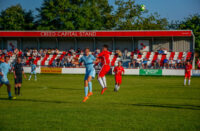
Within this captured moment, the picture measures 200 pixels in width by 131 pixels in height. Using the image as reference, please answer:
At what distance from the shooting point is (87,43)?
49.8 metres

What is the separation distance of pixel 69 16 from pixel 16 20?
1344 centimetres

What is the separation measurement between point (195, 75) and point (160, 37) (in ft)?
37.7

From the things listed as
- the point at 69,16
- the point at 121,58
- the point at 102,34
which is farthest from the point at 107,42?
the point at 69,16

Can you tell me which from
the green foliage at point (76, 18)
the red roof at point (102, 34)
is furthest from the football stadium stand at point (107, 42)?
the green foliage at point (76, 18)

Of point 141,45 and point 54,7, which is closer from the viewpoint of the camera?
point 141,45

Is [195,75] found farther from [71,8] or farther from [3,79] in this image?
[71,8]

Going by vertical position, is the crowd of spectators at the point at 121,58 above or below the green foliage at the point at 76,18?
below

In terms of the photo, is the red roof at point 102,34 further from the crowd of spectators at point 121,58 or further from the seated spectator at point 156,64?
the seated spectator at point 156,64

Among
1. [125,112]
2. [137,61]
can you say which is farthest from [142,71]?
[125,112]

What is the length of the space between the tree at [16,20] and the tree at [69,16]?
315 cm

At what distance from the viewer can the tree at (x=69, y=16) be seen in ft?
222

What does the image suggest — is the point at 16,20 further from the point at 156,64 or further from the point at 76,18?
the point at 156,64

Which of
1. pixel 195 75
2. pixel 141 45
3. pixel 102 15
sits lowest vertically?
pixel 195 75

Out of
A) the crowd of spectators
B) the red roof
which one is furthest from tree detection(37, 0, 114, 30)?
the crowd of spectators
